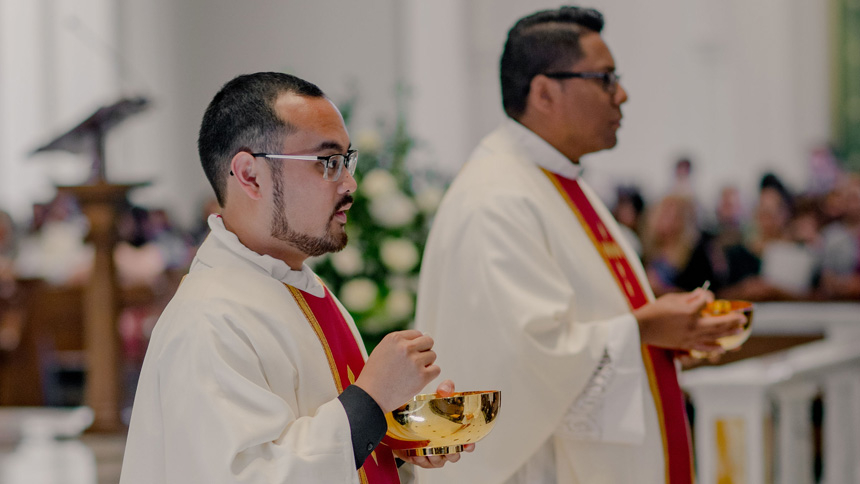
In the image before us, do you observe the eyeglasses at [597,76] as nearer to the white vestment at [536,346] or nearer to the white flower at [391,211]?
the white vestment at [536,346]

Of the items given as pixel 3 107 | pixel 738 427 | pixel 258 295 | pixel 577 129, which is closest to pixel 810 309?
pixel 738 427

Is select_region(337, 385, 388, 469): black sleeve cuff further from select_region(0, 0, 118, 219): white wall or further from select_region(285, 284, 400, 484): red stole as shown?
select_region(0, 0, 118, 219): white wall

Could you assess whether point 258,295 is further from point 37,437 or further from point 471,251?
point 37,437

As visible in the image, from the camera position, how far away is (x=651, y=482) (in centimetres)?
284

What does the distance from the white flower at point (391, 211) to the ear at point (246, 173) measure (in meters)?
2.80

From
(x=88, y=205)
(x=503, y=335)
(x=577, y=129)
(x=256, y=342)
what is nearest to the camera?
(x=256, y=342)

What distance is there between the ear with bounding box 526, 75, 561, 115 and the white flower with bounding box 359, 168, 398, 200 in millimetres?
1717


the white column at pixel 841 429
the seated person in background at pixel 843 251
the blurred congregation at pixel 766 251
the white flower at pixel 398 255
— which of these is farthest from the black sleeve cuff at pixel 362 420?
the seated person in background at pixel 843 251

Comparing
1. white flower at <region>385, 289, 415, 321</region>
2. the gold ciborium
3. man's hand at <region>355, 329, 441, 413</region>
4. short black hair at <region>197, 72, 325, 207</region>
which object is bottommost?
white flower at <region>385, 289, 415, 321</region>

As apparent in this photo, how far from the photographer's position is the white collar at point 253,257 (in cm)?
193

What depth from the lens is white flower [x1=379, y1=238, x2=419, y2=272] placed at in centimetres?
460

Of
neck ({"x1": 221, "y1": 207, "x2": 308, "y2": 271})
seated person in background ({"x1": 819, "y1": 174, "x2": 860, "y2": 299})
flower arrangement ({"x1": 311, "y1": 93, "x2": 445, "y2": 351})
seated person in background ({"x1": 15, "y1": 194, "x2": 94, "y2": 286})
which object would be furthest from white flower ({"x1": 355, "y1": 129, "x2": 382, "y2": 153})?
seated person in background ({"x1": 15, "y1": 194, "x2": 94, "y2": 286})

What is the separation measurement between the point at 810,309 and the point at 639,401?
4.56 meters

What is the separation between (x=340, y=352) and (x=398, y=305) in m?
2.50
